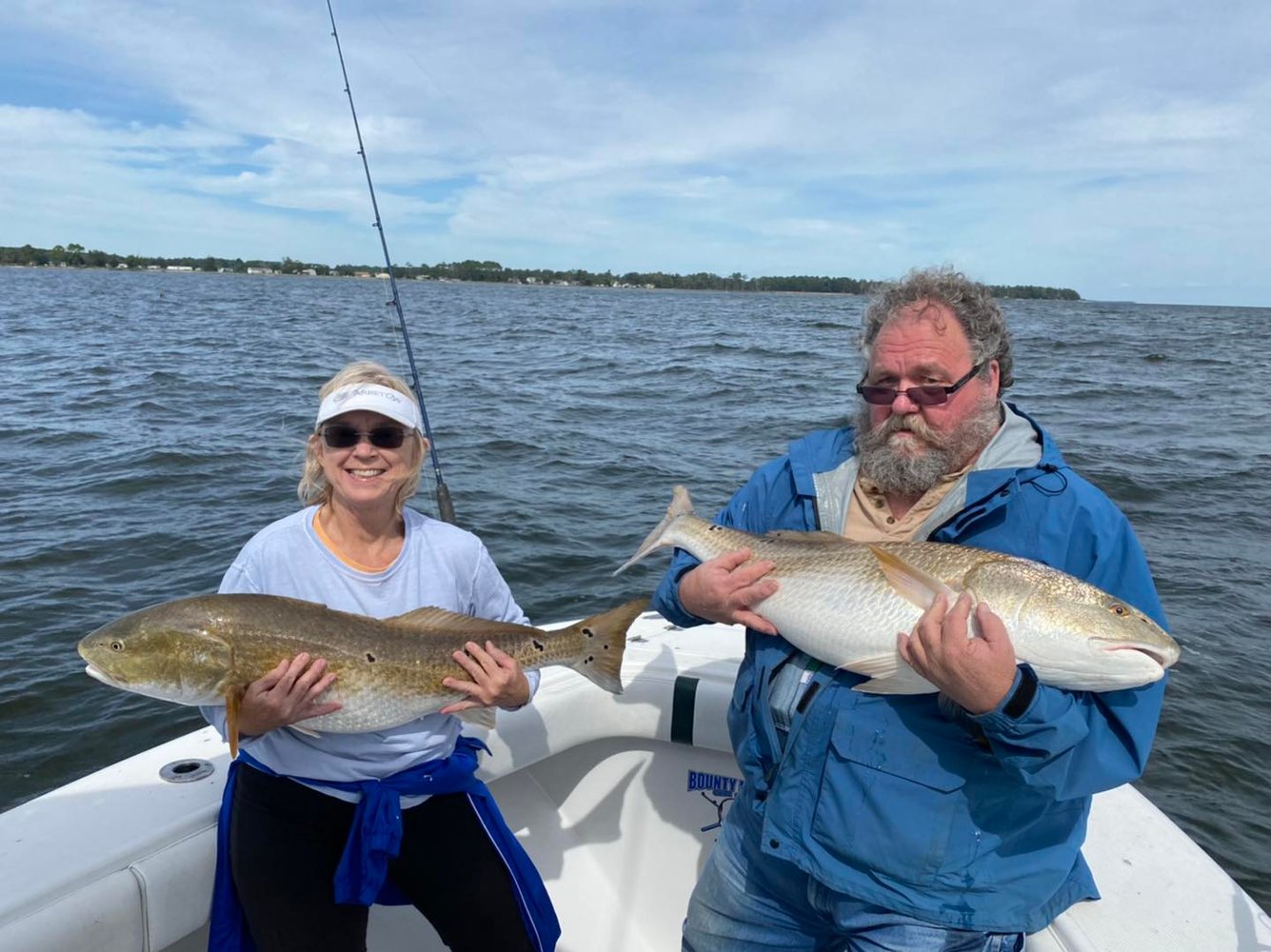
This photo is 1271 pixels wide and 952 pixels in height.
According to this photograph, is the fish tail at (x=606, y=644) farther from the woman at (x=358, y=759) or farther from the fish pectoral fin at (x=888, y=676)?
the fish pectoral fin at (x=888, y=676)

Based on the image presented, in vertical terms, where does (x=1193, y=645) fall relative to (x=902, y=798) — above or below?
below

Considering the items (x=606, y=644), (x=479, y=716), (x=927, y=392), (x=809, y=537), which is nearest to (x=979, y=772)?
(x=809, y=537)

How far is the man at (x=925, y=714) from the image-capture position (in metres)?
2.40

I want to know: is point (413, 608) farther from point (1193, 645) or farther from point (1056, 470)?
point (1193, 645)

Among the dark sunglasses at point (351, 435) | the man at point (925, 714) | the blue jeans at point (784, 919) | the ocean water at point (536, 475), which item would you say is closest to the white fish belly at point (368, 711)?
the dark sunglasses at point (351, 435)

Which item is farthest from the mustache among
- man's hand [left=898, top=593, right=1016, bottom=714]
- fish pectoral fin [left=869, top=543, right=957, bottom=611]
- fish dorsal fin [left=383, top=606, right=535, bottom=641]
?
fish dorsal fin [left=383, top=606, right=535, bottom=641]

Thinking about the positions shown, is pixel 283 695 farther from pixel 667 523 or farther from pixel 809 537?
pixel 809 537

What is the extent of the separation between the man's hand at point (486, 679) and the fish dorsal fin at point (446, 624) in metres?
0.06

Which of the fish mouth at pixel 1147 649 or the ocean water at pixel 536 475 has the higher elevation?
the fish mouth at pixel 1147 649

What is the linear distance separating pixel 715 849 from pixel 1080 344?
44571 mm

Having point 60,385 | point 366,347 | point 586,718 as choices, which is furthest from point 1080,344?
point 586,718

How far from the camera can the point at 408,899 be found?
3.13 meters

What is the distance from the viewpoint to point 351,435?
3.14m

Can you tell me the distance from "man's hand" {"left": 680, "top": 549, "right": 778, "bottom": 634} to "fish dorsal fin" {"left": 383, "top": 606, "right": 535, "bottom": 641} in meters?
0.67
